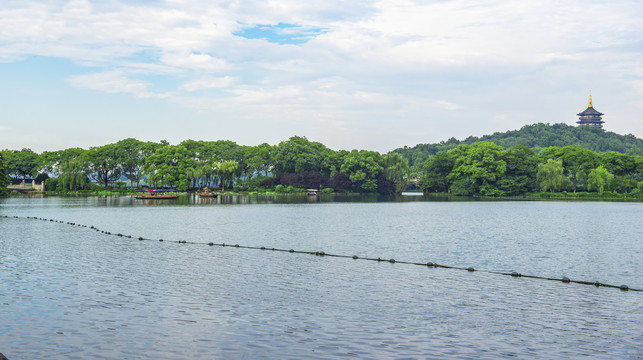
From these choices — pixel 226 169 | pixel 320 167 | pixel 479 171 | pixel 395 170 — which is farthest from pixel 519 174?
pixel 226 169

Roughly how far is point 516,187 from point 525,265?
3893 inches

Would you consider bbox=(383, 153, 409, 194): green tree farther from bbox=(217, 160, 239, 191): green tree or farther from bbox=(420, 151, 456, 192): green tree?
bbox=(217, 160, 239, 191): green tree

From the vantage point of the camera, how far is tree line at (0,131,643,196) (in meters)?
115

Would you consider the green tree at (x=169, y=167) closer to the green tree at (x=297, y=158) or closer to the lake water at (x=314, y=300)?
the green tree at (x=297, y=158)

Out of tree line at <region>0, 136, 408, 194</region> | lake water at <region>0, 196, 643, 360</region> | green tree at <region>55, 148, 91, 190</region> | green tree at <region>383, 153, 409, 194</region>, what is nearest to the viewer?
lake water at <region>0, 196, 643, 360</region>

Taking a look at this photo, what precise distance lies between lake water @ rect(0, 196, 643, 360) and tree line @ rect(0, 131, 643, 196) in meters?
88.8

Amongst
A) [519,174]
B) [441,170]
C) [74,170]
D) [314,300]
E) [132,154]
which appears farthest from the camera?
→ [132,154]

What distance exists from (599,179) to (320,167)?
70737mm

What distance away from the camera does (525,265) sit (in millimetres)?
24203

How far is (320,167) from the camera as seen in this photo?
14738cm

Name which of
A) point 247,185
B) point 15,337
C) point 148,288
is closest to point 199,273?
point 148,288

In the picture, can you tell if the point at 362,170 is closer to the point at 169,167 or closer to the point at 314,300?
the point at 169,167

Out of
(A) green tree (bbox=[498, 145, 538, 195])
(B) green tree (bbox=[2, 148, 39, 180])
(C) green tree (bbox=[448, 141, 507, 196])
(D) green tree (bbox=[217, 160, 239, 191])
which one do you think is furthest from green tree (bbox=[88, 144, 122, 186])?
(A) green tree (bbox=[498, 145, 538, 195])

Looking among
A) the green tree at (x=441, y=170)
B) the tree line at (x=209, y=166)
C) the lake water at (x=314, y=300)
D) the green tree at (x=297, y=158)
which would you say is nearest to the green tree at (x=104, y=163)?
the tree line at (x=209, y=166)
